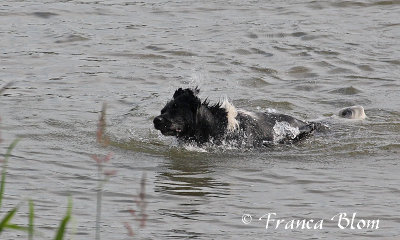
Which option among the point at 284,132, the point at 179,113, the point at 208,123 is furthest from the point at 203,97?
the point at 179,113

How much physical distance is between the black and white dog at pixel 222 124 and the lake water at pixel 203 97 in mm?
186

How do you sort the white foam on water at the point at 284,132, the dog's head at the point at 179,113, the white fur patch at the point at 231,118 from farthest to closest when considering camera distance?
1. the white foam on water at the point at 284,132
2. the white fur patch at the point at 231,118
3. the dog's head at the point at 179,113

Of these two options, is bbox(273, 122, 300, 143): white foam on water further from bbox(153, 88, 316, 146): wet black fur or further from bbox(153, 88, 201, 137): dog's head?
bbox(153, 88, 201, 137): dog's head

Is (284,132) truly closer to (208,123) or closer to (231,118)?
(231,118)

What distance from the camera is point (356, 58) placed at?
13.9m

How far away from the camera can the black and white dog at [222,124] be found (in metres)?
9.12

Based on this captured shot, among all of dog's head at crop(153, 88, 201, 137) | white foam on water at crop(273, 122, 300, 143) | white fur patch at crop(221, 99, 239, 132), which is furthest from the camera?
white foam on water at crop(273, 122, 300, 143)

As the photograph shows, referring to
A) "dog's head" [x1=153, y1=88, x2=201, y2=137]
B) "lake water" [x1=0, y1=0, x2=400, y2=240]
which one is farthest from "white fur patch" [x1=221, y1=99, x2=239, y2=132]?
"dog's head" [x1=153, y1=88, x2=201, y2=137]

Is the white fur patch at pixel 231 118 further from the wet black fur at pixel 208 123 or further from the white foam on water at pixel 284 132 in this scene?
the white foam on water at pixel 284 132

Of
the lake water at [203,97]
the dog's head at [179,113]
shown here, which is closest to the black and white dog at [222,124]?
the dog's head at [179,113]

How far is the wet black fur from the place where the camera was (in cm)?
912

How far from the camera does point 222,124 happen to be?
960cm

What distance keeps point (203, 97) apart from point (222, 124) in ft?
8.13

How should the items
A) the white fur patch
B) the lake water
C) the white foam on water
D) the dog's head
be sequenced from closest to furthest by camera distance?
the lake water, the dog's head, the white fur patch, the white foam on water
